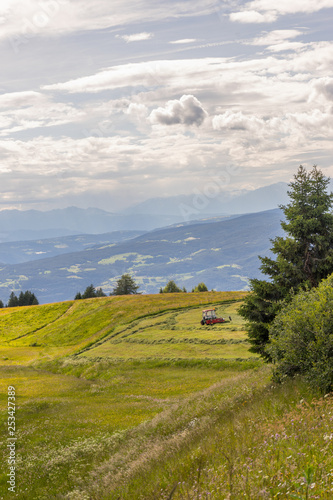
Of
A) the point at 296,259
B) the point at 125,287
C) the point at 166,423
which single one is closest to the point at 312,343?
the point at 166,423

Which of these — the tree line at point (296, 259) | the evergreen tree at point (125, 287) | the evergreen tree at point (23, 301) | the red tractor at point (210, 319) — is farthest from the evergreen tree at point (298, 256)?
the evergreen tree at point (23, 301)

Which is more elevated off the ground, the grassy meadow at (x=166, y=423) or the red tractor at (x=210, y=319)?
the red tractor at (x=210, y=319)

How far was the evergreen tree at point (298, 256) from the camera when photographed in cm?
2895

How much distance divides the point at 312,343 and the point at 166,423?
350 inches

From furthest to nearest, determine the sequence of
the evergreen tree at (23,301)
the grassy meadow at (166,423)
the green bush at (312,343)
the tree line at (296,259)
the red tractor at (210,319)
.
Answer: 1. the evergreen tree at (23,301)
2. the red tractor at (210,319)
3. the tree line at (296,259)
4. the green bush at (312,343)
5. the grassy meadow at (166,423)

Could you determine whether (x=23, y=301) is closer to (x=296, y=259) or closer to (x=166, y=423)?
(x=296, y=259)

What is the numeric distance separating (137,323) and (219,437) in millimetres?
57961

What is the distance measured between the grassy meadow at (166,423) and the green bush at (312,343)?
0.76 meters

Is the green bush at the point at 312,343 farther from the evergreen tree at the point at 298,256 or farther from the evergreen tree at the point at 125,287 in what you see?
the evergreen tree at the point at 125,287

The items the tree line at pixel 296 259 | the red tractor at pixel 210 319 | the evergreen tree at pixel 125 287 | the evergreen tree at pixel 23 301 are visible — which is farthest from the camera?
the evergreen tree at pixel 23 301

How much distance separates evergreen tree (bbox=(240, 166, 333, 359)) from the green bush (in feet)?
40.6

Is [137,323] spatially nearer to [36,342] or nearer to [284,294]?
[36,342]

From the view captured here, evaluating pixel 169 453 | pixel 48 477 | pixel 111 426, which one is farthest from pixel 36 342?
pixel 169 453

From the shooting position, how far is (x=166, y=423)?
18547 millimetres
